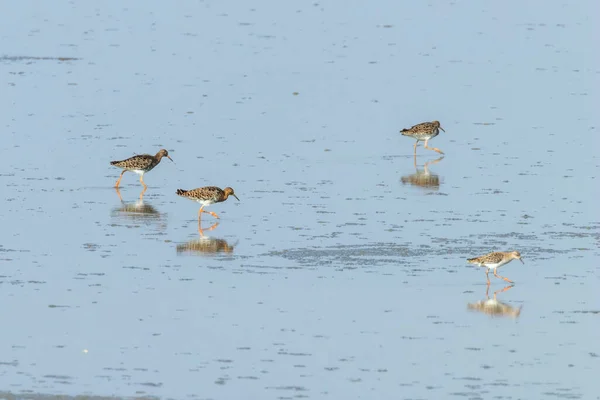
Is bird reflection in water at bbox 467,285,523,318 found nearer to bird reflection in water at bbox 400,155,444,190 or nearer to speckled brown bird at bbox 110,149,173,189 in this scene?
bird reflection in water at bbox 400,155,444,190

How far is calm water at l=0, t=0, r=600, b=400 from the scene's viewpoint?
12750 millimetres

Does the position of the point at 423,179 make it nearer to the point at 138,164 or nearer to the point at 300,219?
the point at 300,219

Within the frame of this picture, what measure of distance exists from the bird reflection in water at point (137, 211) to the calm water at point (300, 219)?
0.07 meters

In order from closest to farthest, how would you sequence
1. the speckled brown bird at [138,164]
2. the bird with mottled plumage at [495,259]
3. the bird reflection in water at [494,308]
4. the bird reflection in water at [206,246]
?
the bird reflection in water at [494,308]
the bird with mottled plumage at [495,259]
the bird reflection in water at [206,246]
the speckled brown bird at [138,164]

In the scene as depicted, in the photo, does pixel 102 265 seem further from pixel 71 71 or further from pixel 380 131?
pixel 71 71

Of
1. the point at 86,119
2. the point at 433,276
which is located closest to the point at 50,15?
the point at 86,119

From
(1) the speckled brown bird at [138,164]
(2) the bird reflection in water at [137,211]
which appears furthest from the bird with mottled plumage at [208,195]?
(1) the speckled brown bird at [138,164]

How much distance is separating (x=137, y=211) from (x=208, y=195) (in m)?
1.17

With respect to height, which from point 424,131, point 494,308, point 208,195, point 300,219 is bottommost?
point 494,308

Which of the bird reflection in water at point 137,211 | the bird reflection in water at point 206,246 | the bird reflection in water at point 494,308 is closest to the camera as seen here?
the bird reflection in water at point 494,308

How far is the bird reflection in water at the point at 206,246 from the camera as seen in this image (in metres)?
17.5

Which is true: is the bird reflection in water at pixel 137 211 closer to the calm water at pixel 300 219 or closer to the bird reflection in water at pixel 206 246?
the calm water at pixel 300 219

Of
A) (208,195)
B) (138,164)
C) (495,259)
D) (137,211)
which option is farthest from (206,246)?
(138,164)

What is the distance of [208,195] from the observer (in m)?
19.7
